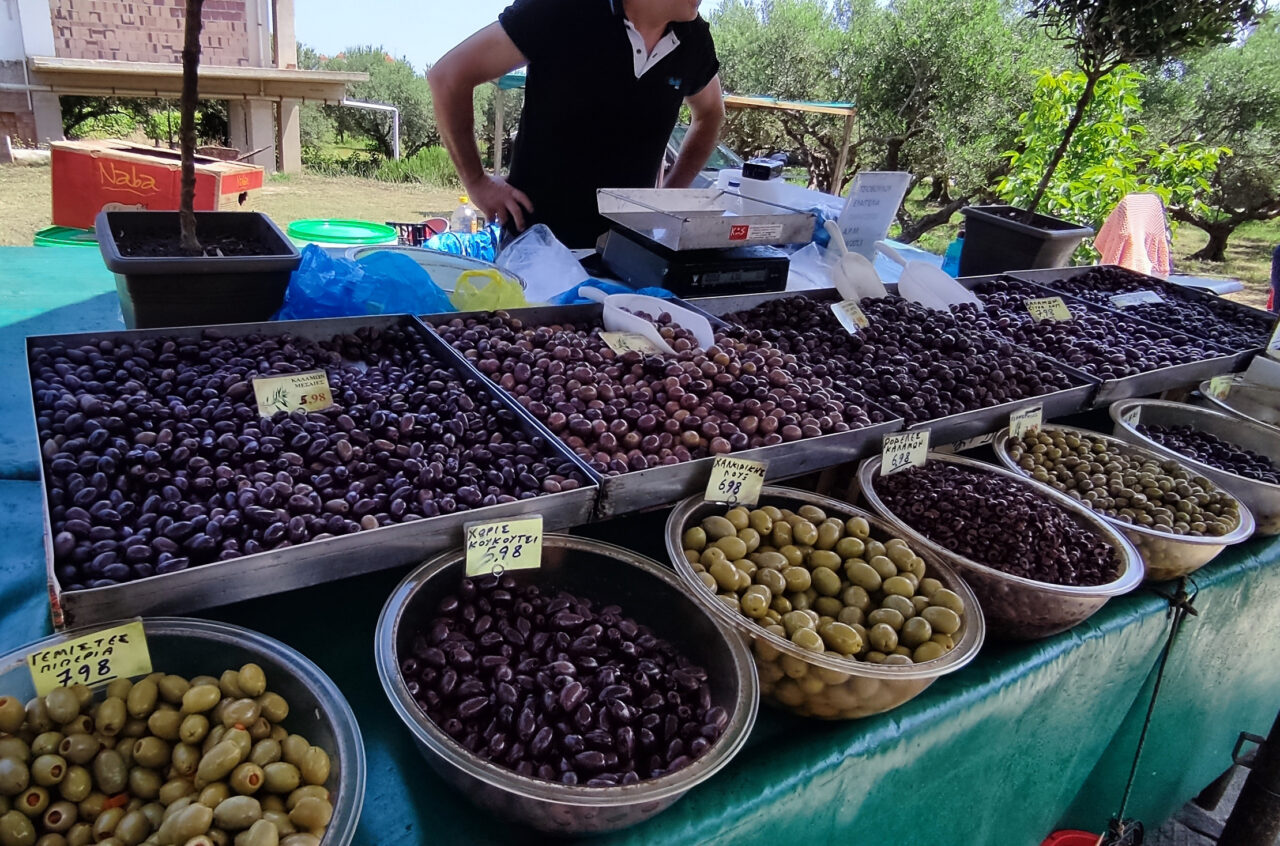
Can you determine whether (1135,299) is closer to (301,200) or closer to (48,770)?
(48,770)

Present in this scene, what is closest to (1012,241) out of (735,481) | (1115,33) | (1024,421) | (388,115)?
(1115,33)

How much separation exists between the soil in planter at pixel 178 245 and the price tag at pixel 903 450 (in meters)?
1.67

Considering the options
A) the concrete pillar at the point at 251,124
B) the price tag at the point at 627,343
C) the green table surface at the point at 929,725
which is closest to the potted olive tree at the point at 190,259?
the green table surface at the point at 929,725

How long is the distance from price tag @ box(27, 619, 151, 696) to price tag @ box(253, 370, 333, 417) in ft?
1.86

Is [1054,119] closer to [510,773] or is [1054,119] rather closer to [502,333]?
[502,333]

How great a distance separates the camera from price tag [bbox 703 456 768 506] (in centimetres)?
158

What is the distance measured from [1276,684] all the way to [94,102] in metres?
17.5

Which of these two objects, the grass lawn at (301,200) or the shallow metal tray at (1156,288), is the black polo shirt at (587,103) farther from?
the grass lawn at (301,200)

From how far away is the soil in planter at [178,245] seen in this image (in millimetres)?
1956

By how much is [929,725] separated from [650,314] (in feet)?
4.30

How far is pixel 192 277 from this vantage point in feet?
6.21

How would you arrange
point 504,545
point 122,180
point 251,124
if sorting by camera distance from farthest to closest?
point 251,124 < point 122,180 < point 504,545

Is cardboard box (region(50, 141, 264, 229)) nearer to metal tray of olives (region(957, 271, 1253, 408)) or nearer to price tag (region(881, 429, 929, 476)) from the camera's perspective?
metal tray of olives (region(957, 271, 1253, 408))

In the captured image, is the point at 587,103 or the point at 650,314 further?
the point at 587,103
